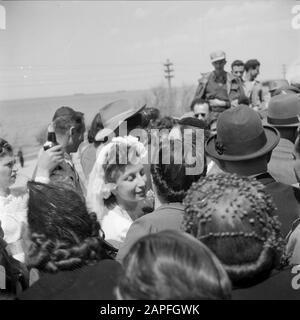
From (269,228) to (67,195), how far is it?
31.7 inches

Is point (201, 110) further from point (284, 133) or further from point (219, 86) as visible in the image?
point (284, 133)

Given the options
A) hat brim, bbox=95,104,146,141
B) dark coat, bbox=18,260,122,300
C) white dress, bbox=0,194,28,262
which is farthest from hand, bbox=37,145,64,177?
dark coat, bbox=18,260,122,300

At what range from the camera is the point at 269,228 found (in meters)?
1.53

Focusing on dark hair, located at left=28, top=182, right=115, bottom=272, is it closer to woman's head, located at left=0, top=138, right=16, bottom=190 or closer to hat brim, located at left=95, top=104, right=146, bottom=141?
woman's head, located at left=0, top=138, right=16, bottom=190

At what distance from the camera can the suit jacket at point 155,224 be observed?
6.79ft

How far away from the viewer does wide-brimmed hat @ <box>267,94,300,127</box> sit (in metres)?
3.38

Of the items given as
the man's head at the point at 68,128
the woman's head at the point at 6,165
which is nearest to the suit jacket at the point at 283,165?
the man's head at the point at 68,128

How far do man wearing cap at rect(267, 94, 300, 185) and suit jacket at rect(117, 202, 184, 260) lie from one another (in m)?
1.05

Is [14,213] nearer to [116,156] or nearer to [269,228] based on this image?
[116,156]

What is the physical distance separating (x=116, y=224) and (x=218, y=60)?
13.5ft
